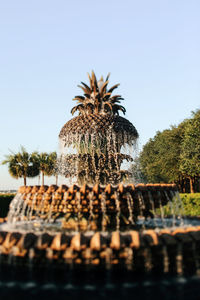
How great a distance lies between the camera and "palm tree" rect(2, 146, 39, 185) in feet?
135

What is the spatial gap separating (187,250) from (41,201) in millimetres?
3669

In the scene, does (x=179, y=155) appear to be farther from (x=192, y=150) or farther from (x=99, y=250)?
(x=99, y=250)

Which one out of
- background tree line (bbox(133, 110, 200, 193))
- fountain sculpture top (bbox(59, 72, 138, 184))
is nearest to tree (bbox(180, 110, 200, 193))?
background tree line (bbox(133, 110, 200, 193))

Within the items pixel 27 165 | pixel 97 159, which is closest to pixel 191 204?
pixel 97 159

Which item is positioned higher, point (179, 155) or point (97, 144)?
point (179, 155)

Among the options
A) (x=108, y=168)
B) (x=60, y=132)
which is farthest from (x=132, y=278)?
(x=60, y=132)

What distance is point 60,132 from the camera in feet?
34.1

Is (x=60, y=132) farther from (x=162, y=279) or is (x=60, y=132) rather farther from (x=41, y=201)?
(x=162, y=279)

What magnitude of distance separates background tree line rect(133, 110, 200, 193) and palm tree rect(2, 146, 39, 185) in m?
21.0

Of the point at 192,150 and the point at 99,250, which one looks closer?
the point at 99,250

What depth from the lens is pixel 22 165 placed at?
137 feet

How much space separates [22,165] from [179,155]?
94.3 ft

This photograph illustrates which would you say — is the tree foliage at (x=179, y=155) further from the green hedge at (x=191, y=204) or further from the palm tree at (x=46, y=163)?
the palm tree at (x=46, y=163)

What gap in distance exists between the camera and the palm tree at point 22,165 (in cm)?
4109
